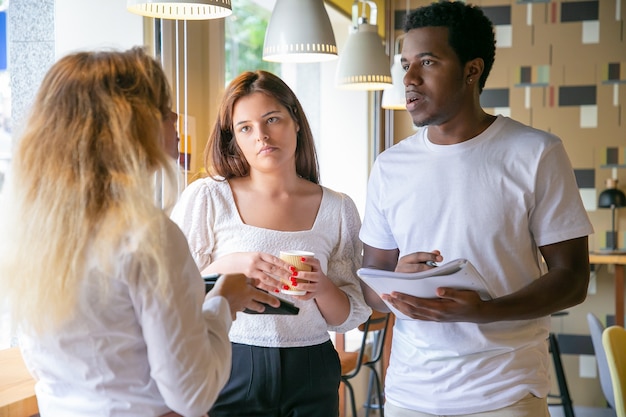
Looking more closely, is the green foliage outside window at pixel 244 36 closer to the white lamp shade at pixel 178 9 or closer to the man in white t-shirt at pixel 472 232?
the white lamp shade at pixel 178 9

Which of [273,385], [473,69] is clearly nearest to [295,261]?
[273,385]

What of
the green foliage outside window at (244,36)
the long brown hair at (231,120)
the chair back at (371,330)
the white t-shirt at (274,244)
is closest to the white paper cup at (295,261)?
the white t-shirt at (274,244)

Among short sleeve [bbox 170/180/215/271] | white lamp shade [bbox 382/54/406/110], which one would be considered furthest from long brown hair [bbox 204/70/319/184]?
white lamp shade [bbox 382/54/406/110]

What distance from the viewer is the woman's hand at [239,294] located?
148 cm

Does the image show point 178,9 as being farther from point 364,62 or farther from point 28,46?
point 364,62

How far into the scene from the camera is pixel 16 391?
5.97ft

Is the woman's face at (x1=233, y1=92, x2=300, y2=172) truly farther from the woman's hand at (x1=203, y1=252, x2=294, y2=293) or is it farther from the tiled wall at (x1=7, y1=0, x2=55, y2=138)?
the tiled wall at (x1=7, y1=0, x2=55, y2=138)

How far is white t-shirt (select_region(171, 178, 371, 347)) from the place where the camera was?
1967 mm

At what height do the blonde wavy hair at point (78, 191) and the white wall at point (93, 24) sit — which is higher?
the white wall at point (93, 24)

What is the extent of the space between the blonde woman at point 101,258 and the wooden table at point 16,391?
0.50 metres

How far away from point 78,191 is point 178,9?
942mm

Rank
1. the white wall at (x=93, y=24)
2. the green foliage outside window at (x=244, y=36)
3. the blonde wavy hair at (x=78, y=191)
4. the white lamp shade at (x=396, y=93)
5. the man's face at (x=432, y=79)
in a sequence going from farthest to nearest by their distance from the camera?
the green foliage outside window at (x=244, y=36)
the white lamp shade at (x=396, y=93)
the white wall at (x=93, y=24)
the man's face at (x=432, y=79)
the blonde wavy hair at (x=78, y=191)

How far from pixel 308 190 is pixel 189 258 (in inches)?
35.8

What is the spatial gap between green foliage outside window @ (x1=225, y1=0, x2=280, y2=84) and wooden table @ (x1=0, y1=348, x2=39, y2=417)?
271cm
